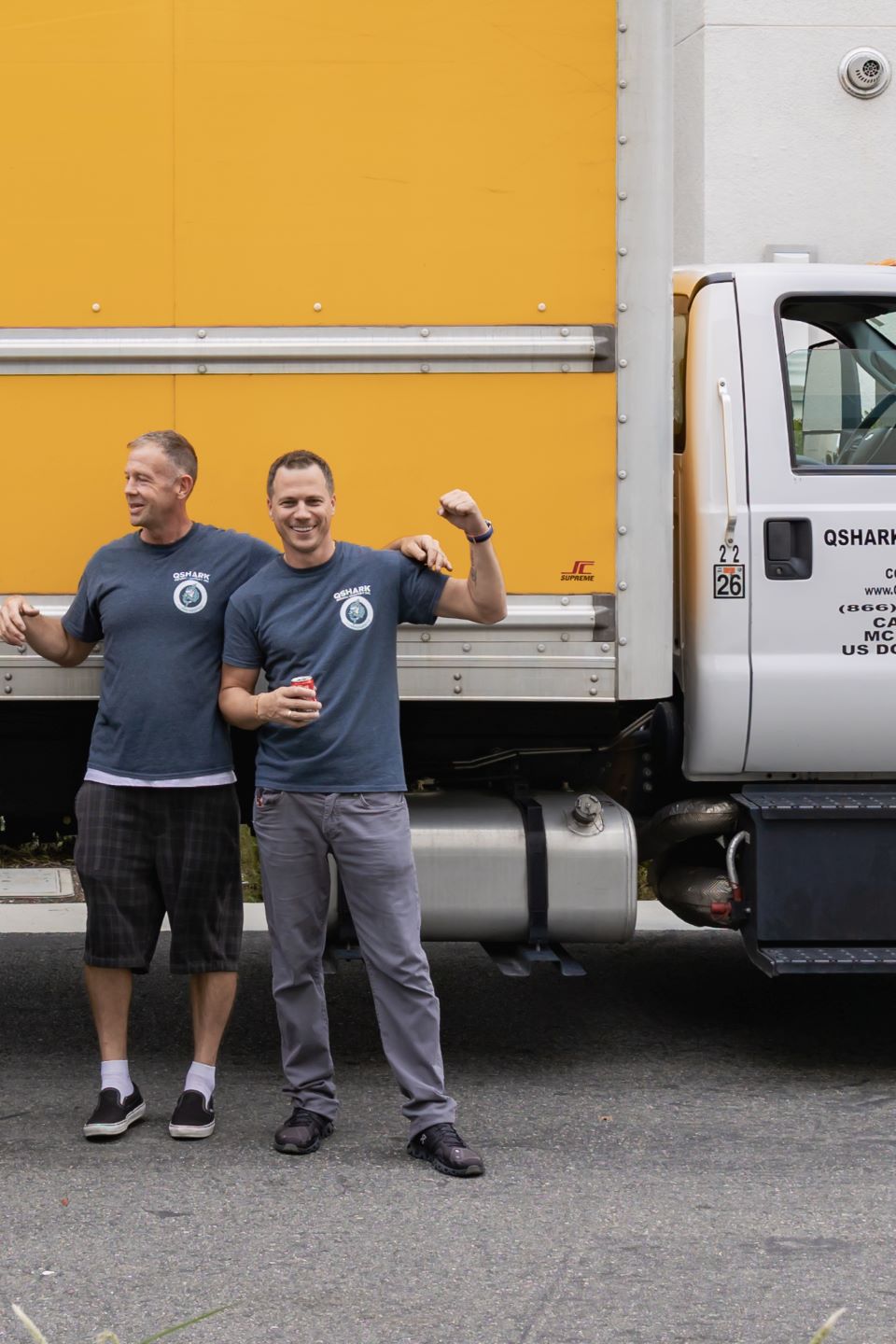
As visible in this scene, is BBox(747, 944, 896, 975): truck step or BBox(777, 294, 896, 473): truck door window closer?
BBox(747, 944, 896, 975): truck step

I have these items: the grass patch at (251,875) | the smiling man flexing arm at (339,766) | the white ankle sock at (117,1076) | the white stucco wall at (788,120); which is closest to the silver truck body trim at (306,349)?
the smiling man flexing arm at (339,766)

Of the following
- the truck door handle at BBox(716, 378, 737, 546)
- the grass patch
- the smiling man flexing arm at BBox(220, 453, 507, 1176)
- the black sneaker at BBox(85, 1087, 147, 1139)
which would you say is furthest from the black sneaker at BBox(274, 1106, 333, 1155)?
the grass patch

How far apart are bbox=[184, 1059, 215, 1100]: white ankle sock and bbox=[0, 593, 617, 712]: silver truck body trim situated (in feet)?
3.62

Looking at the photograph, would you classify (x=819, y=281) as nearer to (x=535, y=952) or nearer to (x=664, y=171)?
(x=664, y=171)

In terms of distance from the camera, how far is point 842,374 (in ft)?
16.6

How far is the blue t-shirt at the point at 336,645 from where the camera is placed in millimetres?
4332

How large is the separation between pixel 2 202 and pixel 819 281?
2.44 metres

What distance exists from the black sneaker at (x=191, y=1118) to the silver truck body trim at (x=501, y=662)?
118 cm

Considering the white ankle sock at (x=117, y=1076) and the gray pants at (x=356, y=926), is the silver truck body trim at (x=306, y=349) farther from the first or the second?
the white ankle sock at (x=117, y=1076)

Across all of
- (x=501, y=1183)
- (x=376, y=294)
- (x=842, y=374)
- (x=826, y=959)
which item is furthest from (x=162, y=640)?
(x=842, y=374)

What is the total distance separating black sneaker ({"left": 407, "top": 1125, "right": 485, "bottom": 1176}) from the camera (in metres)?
4.23

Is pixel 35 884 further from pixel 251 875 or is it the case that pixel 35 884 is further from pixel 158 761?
pixel 158 761

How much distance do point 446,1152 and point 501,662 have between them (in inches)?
54.1

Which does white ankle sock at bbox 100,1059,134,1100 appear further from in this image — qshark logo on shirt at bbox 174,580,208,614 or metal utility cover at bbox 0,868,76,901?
metal utility cover at bbox 0,868,76,901
